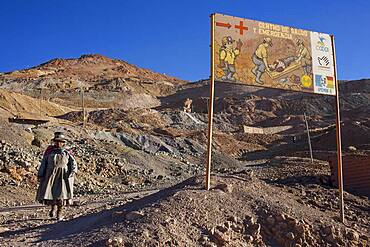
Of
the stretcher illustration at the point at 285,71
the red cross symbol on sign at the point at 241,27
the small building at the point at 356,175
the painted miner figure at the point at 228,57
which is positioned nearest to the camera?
the painted miner figure at the point at 228,57

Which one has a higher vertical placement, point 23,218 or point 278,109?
point 278,109

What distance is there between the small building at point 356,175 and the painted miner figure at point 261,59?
3.72m

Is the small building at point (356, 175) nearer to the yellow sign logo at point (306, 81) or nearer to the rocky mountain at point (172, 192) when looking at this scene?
the rocky mountain at point (172, 192)

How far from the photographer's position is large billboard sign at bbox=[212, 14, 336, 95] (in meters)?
7.26

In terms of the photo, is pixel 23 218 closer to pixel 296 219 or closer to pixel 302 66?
pixel 296 219

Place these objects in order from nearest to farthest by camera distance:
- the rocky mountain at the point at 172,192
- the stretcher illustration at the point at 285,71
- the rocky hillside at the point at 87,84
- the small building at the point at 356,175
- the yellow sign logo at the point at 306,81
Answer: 1. the rocky mountain at the point at 172,192
2. the stretcher illustration at the point at 285,71
3. the yellow sign logo at the point at 306,81
4. the small building at the point at 356,175
5. the rocky hillside at the point at 87,84

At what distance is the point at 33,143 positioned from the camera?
20.6 meters

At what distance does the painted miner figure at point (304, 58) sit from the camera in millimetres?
7848

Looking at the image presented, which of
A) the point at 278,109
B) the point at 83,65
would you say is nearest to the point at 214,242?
the point at 278,109

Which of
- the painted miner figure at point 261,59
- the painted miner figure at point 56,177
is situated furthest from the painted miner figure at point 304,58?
the painted miner figure at point 56,177

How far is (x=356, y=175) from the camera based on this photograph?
1012 centimetres

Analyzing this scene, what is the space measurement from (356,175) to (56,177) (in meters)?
6.14

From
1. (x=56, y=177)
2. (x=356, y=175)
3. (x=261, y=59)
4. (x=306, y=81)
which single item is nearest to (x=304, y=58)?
(x=306, y=81)

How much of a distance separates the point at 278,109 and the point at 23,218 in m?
68.9
